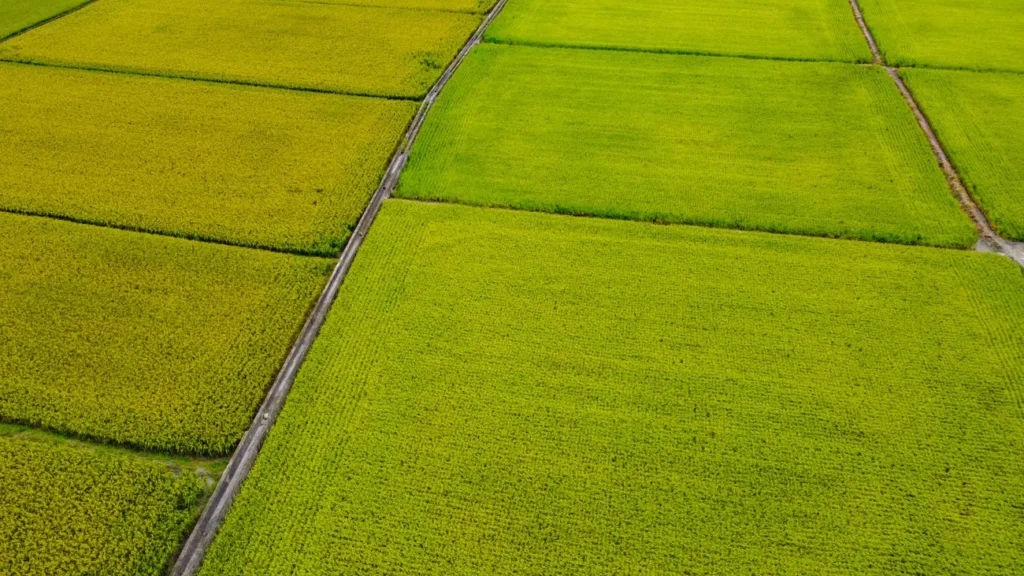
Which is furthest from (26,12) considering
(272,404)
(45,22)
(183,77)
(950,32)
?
(950,32)

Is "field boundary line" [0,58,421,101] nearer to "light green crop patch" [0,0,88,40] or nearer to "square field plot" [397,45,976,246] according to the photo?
"square field plot" [397,45,976,246]

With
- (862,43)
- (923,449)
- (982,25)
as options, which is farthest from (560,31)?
(923,449)

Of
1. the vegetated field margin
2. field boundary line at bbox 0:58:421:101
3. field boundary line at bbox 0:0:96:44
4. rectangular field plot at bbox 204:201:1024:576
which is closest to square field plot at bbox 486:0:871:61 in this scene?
field boundary line at bbox 0:58:421:101

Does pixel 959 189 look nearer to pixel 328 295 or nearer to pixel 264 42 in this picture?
pixel 328 295

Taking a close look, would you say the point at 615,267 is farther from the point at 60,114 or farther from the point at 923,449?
the point at 60,114

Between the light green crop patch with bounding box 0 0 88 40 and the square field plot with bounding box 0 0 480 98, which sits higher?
the light green crop patch with bounding box 0 0 88 40

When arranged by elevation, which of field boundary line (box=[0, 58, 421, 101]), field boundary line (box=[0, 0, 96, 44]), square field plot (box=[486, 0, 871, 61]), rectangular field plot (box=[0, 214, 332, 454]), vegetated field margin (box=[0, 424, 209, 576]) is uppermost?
field boundary line (box=[0, 0, 96, 44])

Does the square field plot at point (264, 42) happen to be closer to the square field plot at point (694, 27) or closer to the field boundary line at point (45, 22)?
the field boundary line at point (45, 22)
